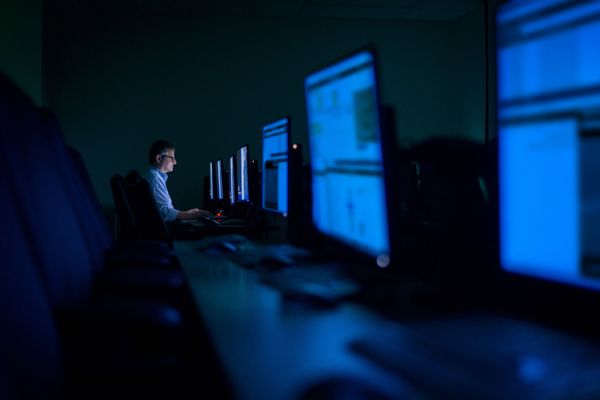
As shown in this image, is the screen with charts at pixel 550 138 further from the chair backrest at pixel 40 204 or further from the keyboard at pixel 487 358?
the chair backrest at pixel 40 204

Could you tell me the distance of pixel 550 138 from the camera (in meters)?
0.75

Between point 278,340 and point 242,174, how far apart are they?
242cm

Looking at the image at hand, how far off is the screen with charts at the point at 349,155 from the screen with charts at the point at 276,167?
→ 50cm

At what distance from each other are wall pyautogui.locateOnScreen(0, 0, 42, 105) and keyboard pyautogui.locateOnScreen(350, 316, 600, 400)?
3.75 meters

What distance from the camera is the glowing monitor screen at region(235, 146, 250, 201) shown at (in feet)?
10.00

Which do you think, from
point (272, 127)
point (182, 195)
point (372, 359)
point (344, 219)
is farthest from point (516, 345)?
point (182, 195)

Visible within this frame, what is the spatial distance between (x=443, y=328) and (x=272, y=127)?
1.60 metres

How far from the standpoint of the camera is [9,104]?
1.00 meters

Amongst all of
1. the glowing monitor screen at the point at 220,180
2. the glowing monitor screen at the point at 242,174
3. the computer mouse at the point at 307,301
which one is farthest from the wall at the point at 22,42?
the computer mouse at the point at 307,301

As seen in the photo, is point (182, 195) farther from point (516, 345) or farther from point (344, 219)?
point (516, 345)

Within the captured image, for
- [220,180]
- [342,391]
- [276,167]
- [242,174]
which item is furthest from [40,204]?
[220,180]

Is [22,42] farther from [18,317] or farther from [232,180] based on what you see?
[18,317]

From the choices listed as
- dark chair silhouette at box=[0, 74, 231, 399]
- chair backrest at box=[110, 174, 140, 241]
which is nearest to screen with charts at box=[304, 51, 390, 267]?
dark chair silhouette at box=[0, 74, 231, 399]

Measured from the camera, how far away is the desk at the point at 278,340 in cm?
65
